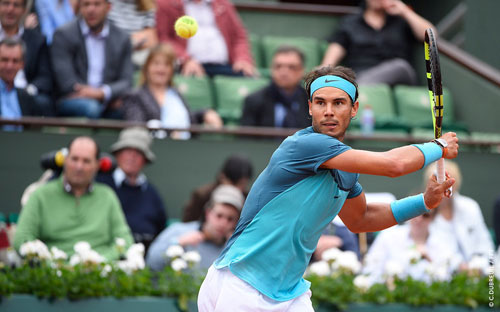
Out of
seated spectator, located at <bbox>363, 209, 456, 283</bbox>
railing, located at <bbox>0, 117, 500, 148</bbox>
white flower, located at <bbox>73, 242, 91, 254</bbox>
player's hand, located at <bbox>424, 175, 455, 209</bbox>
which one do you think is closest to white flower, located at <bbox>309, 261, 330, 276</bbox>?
seated spectator, located at <bbox>363, 209, 456, 283</bbox>

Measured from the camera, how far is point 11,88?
7199 mm

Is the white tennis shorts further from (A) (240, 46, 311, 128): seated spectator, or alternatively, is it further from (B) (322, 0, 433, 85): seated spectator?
(B) (322, 0, 433, 85): seated spectator

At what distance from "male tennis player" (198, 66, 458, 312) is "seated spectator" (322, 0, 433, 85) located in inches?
227

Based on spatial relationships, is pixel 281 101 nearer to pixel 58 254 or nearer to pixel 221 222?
pixel 221 222

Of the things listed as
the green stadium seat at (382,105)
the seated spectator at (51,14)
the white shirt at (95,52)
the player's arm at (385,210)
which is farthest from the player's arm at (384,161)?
the seated spectator at (51,14)

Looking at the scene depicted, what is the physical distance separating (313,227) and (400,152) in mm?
→ 496

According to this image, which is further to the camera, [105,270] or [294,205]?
[105,270]

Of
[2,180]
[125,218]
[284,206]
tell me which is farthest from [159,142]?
[284,206]

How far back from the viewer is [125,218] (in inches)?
263

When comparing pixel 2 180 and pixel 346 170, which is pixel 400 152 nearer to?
pixel 346 170

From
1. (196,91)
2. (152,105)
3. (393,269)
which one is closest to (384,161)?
(393,269)

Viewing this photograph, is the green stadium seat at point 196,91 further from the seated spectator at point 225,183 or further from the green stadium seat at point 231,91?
the seated spectator at point 225,183

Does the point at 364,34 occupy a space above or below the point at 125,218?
above

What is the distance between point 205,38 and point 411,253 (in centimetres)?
374
